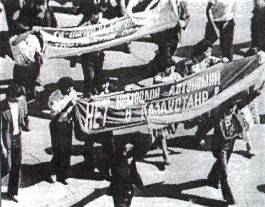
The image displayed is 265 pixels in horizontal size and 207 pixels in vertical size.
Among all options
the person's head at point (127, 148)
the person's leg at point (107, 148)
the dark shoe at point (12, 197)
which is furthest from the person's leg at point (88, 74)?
the dark shoe at point (12, 197)

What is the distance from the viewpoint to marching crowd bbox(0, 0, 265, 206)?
11613mm

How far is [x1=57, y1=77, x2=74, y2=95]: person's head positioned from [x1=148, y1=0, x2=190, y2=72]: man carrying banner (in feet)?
6.34

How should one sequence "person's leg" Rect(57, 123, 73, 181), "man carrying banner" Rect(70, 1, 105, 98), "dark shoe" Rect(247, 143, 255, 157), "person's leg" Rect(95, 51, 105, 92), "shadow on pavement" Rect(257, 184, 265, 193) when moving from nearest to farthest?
"shadow on pavement" Rect(257, 184, 265, 193)
"person's leg" Rect(57, 123, 73, 181)
"dark shoe" Rect(247, 143, 255, 157)
"man carrying banner" Rect(70, 1, 105, 98)
"person's leg" Rect(95, 51, 105, 92)

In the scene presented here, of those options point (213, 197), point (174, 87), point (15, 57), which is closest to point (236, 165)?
point (213, 197)

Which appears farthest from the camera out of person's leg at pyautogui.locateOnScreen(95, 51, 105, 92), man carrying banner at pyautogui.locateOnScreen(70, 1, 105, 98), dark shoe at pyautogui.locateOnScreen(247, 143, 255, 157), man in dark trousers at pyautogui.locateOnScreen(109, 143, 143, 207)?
person's leg at pyautogui.locateOnScreen(95, 51, 105, 92)

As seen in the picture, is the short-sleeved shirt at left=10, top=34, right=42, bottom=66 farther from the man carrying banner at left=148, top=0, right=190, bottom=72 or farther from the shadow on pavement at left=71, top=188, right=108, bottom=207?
the shadow on pavement at left=71, top=188, right=108, bottom=207

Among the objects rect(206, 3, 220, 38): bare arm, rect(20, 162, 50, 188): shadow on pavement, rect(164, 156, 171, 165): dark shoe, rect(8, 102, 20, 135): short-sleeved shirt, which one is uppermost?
rect(206, 3, 220, 38): bare arm

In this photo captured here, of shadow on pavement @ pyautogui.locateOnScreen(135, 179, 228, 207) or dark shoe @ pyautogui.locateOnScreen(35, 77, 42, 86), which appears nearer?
shadow on pavement @ pyautogui.locateOnScreen(135, 179, 228, 207)

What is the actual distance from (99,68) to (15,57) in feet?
5.77

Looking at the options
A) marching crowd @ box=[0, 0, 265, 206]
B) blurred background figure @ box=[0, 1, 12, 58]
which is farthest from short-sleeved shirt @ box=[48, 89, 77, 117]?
blurred background figure @ box=[0, 1, 12, 58]

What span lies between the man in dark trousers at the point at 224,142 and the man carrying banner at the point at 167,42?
6.26 feet

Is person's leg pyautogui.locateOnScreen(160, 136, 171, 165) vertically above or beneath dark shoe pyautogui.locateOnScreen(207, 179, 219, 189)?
above

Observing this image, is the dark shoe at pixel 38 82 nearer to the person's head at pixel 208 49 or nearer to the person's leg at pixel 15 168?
the person's leg at pixel 15 168

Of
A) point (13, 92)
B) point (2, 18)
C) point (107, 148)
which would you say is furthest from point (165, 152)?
point (2, 18)
